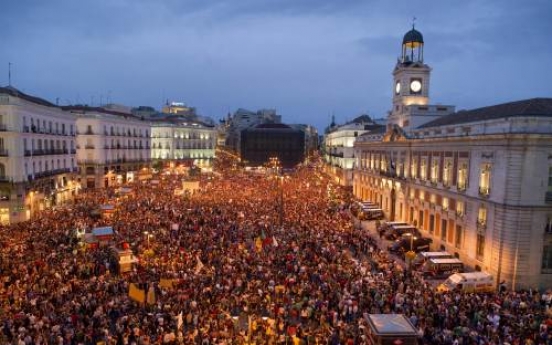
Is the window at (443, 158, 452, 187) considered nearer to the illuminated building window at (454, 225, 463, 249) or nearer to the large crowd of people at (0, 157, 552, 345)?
the illuminated building window at (454, 225, 463, 249)

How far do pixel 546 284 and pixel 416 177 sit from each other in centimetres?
1615

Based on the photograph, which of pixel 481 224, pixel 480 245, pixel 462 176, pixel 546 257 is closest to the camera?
pixel 546 257

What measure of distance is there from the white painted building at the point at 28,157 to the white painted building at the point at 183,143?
40839 millimetres

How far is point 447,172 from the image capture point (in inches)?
1292

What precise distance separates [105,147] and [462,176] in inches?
2032

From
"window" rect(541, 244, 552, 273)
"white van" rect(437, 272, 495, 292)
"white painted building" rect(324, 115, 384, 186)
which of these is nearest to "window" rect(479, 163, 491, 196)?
"window" rect(541, 244, 552, 273)

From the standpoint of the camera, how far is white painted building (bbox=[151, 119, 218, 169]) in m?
91.2

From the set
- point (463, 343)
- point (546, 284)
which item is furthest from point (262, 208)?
point (463, 343)

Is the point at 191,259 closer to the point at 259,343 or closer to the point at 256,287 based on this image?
the point at 256,287

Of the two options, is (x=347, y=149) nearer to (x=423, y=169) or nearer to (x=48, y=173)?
(x=423, y=169)

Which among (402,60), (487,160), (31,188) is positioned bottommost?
(31,188)

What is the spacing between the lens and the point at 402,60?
51.0 m

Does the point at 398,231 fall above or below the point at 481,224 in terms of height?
below

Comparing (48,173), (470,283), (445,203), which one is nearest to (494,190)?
(470,283)
